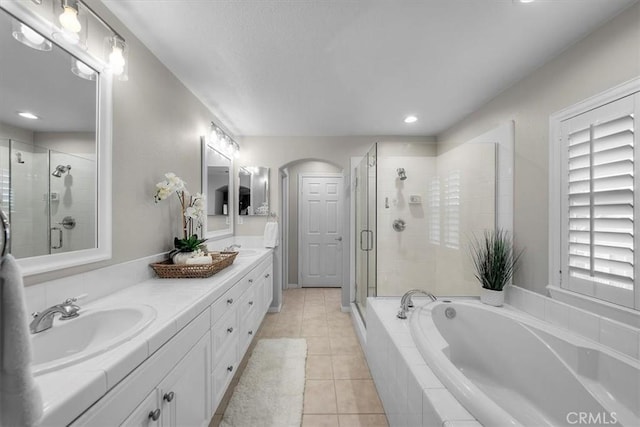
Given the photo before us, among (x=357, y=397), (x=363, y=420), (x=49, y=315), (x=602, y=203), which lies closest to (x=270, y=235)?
(x=357, y=397)

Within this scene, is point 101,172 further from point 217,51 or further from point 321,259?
point 321,259

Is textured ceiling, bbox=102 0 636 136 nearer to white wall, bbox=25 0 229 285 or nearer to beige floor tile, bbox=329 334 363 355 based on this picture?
white wall, bbox=25 0 229 285

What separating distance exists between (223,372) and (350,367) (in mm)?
1079

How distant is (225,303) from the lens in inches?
62.9

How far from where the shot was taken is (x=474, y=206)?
2.40 m

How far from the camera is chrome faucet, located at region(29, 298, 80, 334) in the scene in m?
0.89

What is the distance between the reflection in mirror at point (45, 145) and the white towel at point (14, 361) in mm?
677

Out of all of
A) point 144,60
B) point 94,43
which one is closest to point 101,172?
point 94,43

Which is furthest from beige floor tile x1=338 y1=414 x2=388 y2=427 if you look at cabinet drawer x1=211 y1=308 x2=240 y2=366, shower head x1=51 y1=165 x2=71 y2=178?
shower head x1=51 y1=165 x2=71 y2=178

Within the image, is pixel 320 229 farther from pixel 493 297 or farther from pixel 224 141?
pixel 493 297

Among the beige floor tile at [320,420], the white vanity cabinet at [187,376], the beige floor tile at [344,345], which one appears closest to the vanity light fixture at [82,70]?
the white vanity cabinet at [187,376]

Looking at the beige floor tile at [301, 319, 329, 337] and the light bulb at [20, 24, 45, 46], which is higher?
the light bulb at [20, 24, 45, 46]

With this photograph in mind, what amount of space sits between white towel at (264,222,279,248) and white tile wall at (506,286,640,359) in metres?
2.36

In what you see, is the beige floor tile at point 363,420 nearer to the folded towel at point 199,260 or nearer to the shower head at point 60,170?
the folded towel at point 199,260
